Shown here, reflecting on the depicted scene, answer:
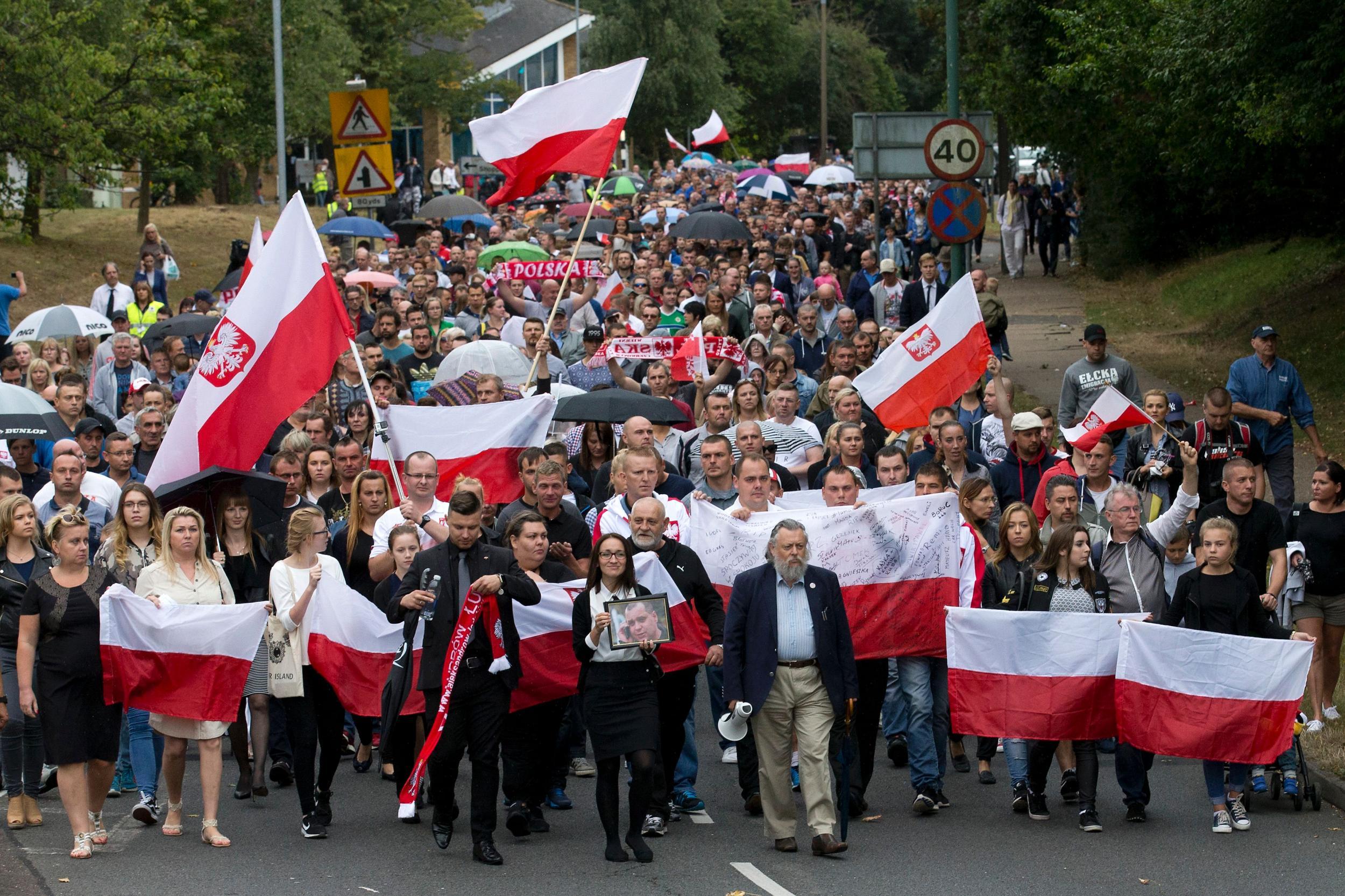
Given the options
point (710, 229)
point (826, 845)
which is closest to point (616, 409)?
point (826, 845)

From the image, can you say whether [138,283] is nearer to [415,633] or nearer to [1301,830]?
[415,633]

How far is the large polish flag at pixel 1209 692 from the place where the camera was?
Answer: 909 cm

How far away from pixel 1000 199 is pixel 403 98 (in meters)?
28.9

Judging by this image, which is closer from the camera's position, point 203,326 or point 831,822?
point 831,822

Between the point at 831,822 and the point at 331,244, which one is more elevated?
the point at 331,244

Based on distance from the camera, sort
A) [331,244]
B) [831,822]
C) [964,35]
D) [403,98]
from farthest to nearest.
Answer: [403,98]
[964,35]
[331,244]
[831,822]

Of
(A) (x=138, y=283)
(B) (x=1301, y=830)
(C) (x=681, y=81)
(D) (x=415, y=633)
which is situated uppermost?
(C) (x=681, y=81)

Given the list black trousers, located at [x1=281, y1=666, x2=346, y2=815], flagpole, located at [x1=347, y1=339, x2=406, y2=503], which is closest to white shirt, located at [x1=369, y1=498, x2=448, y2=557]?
flagpole, located at [x1=347, y1=339, x2=406, y2=503]

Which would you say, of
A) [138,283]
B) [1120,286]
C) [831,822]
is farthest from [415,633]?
[1120,286]

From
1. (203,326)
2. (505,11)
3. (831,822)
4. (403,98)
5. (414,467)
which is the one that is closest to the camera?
(831,822)

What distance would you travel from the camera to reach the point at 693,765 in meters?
9.84

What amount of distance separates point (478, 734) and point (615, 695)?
0.71m

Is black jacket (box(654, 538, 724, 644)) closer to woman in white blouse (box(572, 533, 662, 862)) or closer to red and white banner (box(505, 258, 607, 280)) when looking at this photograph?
woman in white blouse (box(572, 533, 662, 862))

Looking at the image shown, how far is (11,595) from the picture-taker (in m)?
9.52
